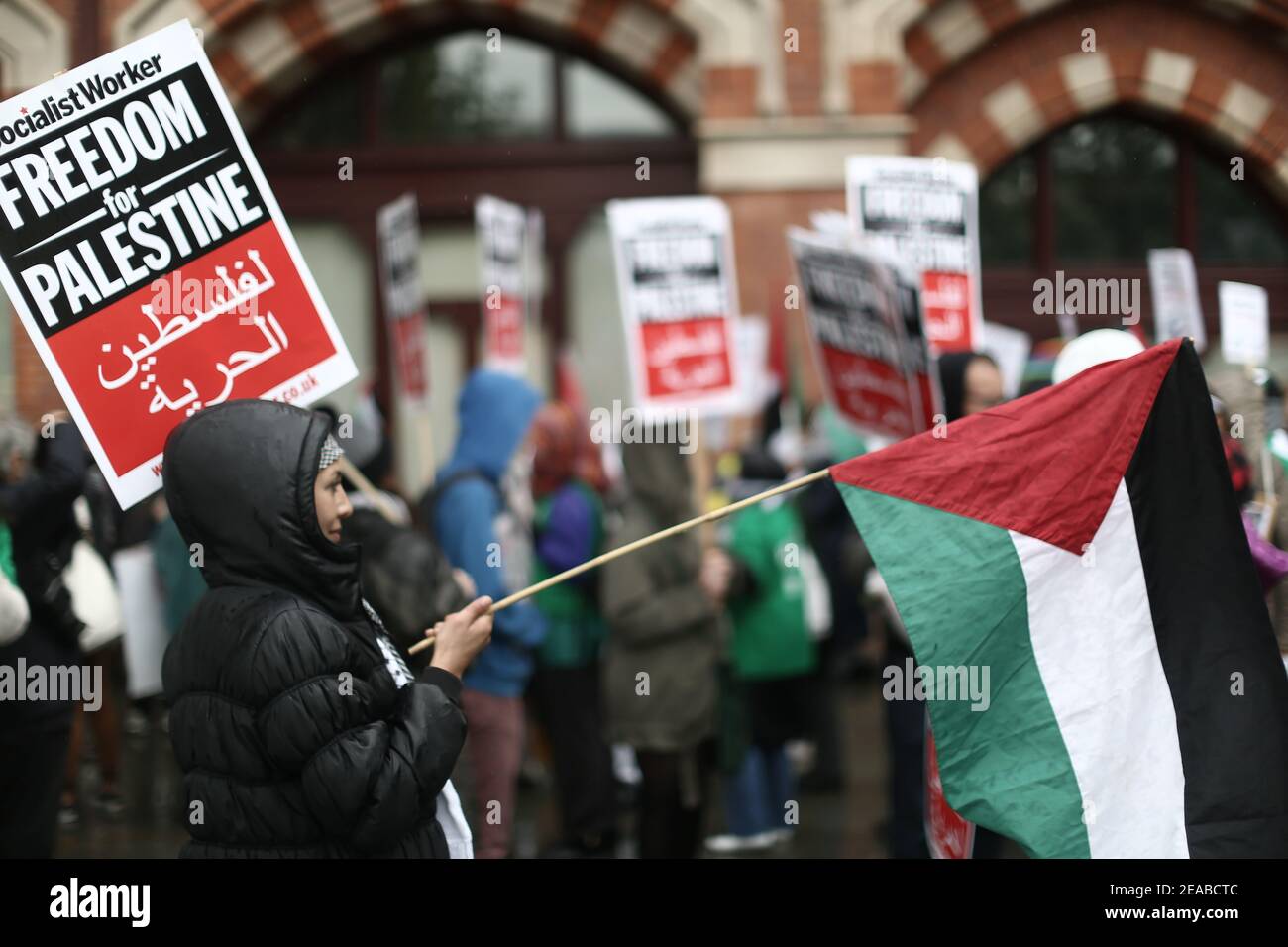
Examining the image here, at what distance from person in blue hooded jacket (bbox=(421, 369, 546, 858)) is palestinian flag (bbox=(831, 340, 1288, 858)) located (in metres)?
2.26

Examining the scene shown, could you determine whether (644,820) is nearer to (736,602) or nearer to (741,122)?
(736,602)

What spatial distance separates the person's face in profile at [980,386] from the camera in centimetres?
532

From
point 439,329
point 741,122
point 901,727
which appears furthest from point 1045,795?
point 439,329

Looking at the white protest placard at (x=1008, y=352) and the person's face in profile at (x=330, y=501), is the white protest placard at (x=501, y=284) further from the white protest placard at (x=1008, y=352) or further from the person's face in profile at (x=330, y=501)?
the person's face in profile at (x=330, y=501)

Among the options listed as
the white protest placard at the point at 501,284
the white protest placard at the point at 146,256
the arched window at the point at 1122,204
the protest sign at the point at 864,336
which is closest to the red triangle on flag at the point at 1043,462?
the white protest placard at the point at 146,256

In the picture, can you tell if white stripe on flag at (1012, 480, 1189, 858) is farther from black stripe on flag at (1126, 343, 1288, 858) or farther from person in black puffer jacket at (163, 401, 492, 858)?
person in black puffer jacket at (163, 401, 492, 858)

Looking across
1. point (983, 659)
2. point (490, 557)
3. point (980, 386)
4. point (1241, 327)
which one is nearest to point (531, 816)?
point (490, 557)

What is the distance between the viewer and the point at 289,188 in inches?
469

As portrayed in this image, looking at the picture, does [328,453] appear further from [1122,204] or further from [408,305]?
[1122,204]

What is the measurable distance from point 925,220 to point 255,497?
15.2 feet

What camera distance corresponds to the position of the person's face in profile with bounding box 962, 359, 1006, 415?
5316mm

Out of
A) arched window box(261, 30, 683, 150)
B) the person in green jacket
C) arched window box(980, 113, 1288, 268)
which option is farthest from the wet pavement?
arched window box(261, 30, 683, 150)

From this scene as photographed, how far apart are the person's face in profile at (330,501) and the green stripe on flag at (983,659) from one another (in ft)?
3.49

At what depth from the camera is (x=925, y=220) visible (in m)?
6.84
